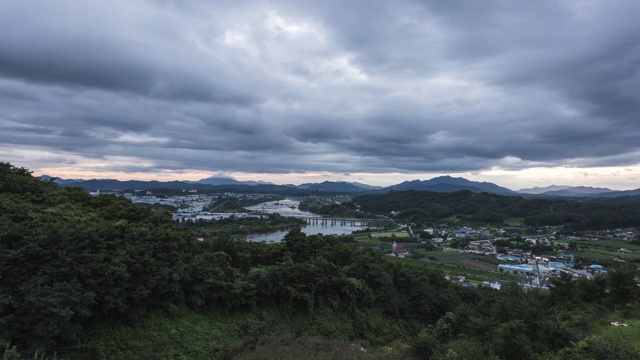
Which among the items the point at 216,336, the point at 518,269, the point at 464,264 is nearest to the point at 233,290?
the point at 216,336

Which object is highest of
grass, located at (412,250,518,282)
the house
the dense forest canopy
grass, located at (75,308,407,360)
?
the dense forest canopy

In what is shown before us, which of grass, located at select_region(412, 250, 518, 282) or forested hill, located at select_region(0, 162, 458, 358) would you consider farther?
grass, located at select_region(412, 250, 518, 282)

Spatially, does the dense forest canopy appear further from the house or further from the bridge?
the bridge

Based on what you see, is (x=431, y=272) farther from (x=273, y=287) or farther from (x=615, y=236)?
(x=615, y=236)

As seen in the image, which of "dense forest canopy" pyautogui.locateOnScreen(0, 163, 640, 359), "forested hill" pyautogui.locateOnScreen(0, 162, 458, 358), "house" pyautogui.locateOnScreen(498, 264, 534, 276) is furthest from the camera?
"house" pyautogui.locateOnScreen(498, 264, 534, 276)

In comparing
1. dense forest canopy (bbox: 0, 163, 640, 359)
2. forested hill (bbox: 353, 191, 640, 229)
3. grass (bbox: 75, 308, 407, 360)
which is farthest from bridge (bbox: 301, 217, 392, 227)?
grass (bbox: 75, 308, 407, 360)

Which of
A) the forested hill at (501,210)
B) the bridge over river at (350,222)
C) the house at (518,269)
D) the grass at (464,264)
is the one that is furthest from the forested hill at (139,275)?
the forested hill at (501,210)

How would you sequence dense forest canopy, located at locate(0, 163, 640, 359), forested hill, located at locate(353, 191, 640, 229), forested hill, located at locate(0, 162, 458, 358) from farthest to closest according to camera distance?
forested hill, located at locate(353, 191, 640, 229)
forested hill, located at locate(0, 162, 458, 358)
dense forest canopy, located at locate(0, 163, 640, 359)
